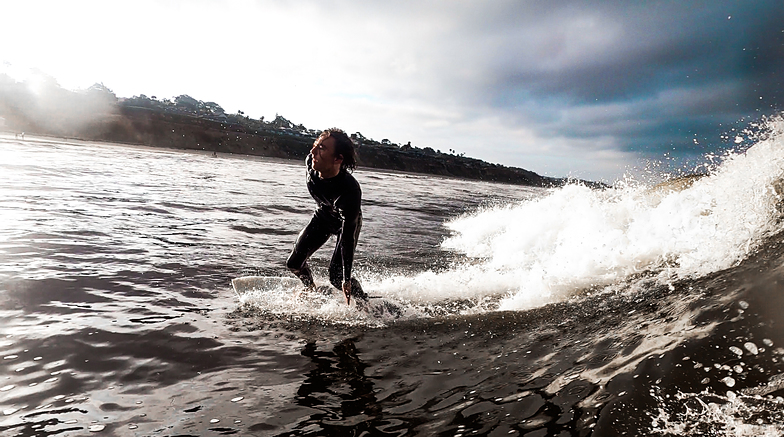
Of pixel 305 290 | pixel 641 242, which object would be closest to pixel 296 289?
pixel 305 290

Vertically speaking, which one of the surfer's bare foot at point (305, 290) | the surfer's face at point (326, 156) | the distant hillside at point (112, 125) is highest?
the distant hillside at point (112, 125)

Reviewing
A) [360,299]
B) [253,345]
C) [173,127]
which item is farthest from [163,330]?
[173,127]

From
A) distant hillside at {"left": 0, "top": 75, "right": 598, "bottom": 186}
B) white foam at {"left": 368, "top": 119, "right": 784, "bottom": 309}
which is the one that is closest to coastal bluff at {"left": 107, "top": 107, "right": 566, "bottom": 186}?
distant hillside at {"left": 0, "top": 75, "right": 598, "bottom": 186}

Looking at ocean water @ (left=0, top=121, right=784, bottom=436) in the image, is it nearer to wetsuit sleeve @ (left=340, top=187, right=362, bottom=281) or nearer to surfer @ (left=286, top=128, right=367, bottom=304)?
surfer @ (left=286, top=128, right=367, bottom=304)

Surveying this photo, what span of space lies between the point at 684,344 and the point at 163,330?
484cm

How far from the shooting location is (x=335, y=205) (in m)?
5.57

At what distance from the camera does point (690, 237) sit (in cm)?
535

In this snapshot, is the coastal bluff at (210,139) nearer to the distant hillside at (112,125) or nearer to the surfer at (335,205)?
the distant hillside at (112,125)

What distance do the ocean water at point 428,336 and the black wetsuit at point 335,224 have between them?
47 centimetres

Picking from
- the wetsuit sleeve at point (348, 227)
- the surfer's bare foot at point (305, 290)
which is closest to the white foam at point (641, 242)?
Answer: the surfer's bare foot at point (305, 290)

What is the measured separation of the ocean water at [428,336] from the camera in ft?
8.82

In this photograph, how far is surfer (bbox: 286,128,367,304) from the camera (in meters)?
5.27

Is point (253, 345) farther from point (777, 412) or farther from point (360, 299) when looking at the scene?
point (777, 412)

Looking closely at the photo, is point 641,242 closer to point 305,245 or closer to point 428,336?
point 428,336
